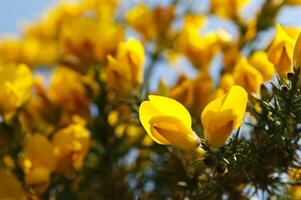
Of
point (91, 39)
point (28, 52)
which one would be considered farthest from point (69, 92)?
point (28, 52)

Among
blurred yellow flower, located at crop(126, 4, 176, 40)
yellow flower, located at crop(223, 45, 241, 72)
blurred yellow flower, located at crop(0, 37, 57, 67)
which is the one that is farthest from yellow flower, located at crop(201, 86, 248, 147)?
blurred yellow flower, located at crop(0, 37, 57, 67)

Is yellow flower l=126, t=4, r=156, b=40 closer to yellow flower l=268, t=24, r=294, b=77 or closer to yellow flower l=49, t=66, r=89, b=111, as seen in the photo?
yellow flower l=49, t=66, r=89, b=111

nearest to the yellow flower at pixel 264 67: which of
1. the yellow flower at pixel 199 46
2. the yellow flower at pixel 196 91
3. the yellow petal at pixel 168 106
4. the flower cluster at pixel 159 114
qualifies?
the flower cluster at pixel 159 114

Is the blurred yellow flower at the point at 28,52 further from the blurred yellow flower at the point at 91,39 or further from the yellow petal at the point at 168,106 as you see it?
the yellow petal at the point at 168,106

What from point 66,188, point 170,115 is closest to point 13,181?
point 66,188

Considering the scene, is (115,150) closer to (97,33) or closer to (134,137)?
(134,137)

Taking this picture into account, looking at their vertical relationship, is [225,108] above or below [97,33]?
above

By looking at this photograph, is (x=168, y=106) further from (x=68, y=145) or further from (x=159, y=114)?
(x=68, y=145)
